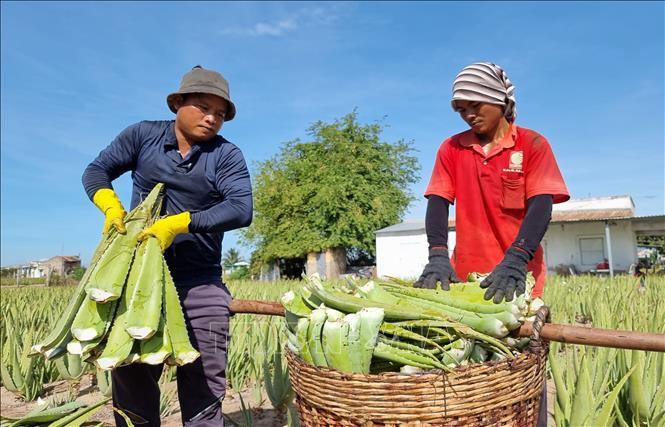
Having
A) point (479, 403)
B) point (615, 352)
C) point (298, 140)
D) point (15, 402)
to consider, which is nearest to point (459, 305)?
point (479, 403)

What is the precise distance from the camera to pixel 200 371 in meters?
1.93

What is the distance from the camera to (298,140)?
2511 centimetres

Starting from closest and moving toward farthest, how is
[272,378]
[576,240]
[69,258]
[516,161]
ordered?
[516,161], [272,378], [576,240], [69,258]

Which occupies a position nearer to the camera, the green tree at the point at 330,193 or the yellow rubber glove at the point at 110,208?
the yellow rubber glove at the point at 110,208

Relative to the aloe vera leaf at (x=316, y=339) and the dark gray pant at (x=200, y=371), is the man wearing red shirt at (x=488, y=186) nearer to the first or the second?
the aloe vera leaf at (x=316, y=339)

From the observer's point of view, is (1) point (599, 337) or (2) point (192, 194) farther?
(2) point (192, 194)


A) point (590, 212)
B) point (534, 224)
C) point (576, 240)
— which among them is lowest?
point (534, 224)

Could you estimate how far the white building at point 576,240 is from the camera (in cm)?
1948

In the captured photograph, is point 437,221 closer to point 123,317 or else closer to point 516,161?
point 516,161

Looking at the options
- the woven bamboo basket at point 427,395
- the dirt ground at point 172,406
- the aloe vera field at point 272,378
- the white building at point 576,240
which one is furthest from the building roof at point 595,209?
the woven bamboo basket at point 427,395

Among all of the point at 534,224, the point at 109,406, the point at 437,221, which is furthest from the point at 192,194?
the point at 109,406

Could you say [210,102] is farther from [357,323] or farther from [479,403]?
[479,403]

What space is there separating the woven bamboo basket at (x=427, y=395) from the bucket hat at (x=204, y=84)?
118cm

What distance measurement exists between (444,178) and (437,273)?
20.1 inches
